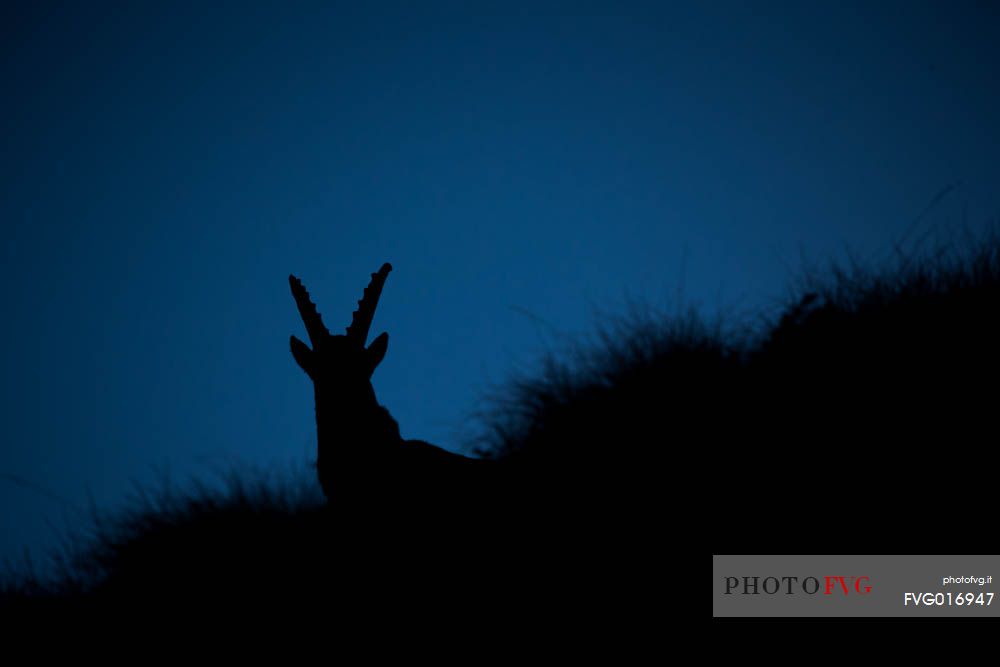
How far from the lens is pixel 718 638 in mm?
2420

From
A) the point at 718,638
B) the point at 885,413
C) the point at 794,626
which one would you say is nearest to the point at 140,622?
the point at 718,638

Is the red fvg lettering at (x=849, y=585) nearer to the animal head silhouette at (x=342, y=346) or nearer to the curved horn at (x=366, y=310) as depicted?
the animal head silhouette at (x=342, y=346)

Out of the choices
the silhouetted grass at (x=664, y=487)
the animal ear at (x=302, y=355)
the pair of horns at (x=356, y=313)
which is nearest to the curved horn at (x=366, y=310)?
the pair of horns at (x=356, y=313)

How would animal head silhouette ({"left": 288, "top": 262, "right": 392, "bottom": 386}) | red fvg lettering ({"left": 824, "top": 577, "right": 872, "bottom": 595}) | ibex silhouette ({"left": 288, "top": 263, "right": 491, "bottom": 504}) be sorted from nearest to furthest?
1. red fvg lettering ({"left": 824, "top": 577, "right": 872, "bottom": 595})
2. ibex silhouette ({"left": 288, "top": 263, "right": 491, "bottom": 504})
3. animal head silhouette ({"left": 288, "top": 262, "right": 392, "bottom": 386})

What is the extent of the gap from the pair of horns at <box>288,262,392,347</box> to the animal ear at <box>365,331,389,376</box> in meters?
0.06

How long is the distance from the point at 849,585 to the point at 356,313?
2677 millimetres

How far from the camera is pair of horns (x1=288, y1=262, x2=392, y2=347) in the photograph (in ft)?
10.7

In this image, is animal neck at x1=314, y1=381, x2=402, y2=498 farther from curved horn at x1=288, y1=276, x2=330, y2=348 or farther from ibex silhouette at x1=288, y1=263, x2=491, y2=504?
curved horn at x1=288, y1=276, x2=330, y2=348

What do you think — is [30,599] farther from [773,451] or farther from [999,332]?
[999,332]

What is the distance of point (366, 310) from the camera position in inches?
130

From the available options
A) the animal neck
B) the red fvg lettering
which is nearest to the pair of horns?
the animal neck

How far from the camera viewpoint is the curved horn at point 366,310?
3.28m

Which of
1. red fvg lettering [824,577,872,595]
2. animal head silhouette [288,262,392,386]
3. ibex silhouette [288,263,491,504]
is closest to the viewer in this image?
red fvg lettering [824,577,872,595]

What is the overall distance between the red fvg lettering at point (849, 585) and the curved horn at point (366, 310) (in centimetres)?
250
